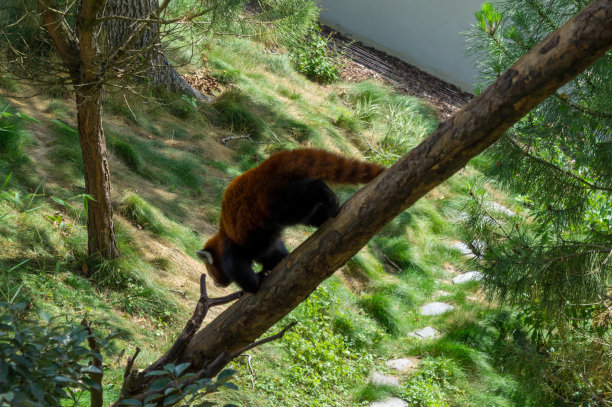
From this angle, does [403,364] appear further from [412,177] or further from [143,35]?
[143,35]

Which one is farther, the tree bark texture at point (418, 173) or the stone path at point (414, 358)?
the stone path at point (414, 358)

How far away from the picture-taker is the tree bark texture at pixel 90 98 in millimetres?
3012

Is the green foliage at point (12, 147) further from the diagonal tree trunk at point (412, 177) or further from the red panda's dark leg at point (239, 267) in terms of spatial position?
the diagonal tree trunk at point (412, 177)

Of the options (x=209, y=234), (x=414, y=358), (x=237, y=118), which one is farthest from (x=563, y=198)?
(x=237, y=118)

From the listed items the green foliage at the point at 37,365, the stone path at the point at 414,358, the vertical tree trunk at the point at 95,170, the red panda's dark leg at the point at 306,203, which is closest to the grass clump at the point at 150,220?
the vertical tree trunk at the point at 95,170

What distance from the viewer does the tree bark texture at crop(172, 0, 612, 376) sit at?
1509 millimetres

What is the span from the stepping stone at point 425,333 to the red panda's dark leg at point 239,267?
2.66 metres

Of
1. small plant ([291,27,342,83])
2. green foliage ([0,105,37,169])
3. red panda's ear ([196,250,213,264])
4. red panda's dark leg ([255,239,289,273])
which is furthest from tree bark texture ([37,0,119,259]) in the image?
small plant ([291,27,342,83])

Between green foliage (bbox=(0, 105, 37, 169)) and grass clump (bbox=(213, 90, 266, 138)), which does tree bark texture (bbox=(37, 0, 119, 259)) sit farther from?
grass clump (bbox=(213, 90, 266, 138))

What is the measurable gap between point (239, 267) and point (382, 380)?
2.01 meters

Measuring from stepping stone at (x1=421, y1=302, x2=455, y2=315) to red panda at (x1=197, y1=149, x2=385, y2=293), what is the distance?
2.99 meters

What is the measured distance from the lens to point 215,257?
3072 mm

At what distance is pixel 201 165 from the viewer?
5840 mm

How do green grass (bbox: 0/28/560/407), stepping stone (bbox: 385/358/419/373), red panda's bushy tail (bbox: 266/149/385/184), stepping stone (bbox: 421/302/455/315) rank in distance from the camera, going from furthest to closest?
stepping stone (bbox: 421/302/455/315) → stepping stone (bbox: 385/358/419/373) → green grass (bbox: 0/28/560/407) → red panda's bushy tail (bbox: 266/149/385/184)
